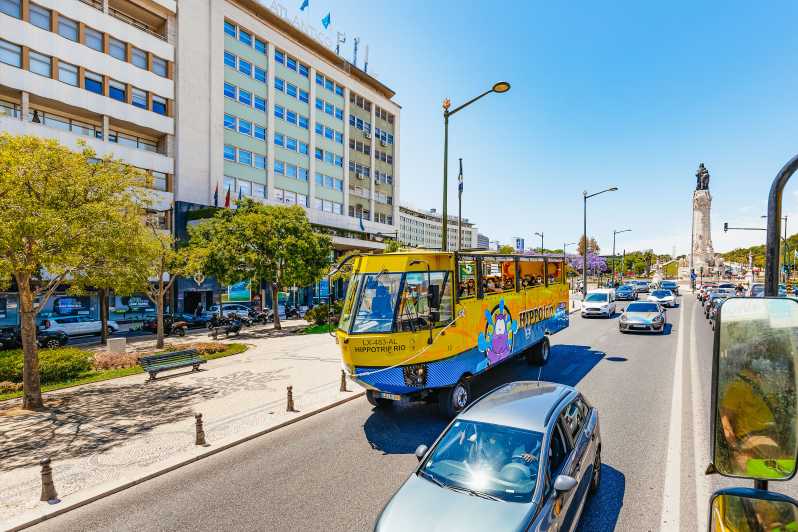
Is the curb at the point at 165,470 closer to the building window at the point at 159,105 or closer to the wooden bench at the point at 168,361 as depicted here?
the wooden bench at the point at 168,361

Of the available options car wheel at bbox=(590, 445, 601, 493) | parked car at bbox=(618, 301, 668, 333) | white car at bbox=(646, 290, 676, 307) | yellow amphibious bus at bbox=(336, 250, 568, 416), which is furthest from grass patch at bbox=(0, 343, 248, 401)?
white car at bbox=(646, 290, 676, 307)

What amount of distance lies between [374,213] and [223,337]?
110 ft

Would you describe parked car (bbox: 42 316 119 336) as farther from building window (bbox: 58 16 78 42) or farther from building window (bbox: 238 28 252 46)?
building window (bbox: 238 28 252 46)

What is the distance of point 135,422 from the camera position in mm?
9844

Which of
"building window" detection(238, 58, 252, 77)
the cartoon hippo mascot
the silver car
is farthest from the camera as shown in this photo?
"building window" detection(238, 58, 252, 77)

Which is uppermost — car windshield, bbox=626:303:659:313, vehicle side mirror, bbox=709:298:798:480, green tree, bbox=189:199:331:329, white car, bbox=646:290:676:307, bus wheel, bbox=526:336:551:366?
green tree, bbox=189:199:331:329

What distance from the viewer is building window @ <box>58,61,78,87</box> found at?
1088 inches

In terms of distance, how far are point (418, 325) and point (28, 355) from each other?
10.7 m

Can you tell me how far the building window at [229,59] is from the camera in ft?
123

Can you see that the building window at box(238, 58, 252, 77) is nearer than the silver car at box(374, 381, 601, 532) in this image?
No

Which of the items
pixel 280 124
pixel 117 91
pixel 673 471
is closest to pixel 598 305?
pixel 673 471

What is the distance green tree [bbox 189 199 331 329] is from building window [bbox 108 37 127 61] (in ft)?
48.9

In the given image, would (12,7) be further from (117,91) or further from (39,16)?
(117,91)

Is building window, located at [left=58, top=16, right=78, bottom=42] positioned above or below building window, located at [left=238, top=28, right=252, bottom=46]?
below
